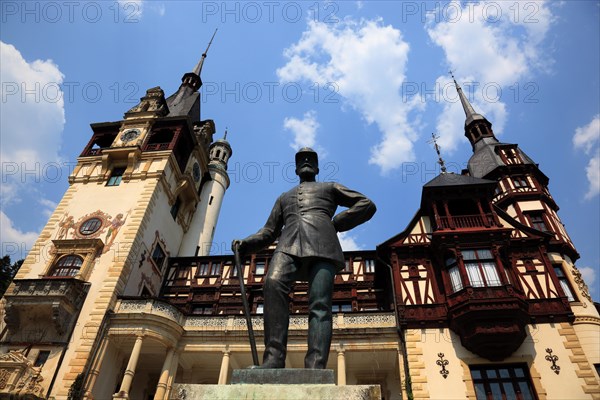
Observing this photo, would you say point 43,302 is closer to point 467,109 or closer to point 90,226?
point 90,226

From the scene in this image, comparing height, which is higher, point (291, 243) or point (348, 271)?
point (348, 271)

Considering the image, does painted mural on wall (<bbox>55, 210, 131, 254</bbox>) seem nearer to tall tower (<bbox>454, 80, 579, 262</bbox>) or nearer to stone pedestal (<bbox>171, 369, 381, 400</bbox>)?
stone pedestal (<bbox>171, 369, 381, 400</bbox>)

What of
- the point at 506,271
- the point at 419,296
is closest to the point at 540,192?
the point at 506,271

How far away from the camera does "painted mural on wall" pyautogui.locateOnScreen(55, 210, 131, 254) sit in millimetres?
24297

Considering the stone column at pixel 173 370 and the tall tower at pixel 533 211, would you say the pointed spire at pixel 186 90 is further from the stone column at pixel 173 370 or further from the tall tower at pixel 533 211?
the tall tower at pixel 533 211

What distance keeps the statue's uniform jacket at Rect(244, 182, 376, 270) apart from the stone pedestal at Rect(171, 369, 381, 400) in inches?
57.6

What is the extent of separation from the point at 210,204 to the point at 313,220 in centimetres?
3389

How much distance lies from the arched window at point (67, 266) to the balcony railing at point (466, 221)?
68.4ft

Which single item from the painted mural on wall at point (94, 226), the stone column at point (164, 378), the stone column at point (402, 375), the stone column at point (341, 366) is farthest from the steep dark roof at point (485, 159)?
the painted mural on wall at point (94, 226)

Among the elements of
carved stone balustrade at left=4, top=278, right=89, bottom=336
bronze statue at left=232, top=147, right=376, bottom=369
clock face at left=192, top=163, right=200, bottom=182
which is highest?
clock face at left=192, top=163, right=200, bottom=182

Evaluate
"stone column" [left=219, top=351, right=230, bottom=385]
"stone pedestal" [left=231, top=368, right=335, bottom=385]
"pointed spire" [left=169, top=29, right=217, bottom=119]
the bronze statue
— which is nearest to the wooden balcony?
"stone column" [left=219, top=351, right=230, bottom=385]

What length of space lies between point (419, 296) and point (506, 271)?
454cm

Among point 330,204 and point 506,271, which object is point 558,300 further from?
point 330,204

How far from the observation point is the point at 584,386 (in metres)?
16.2
